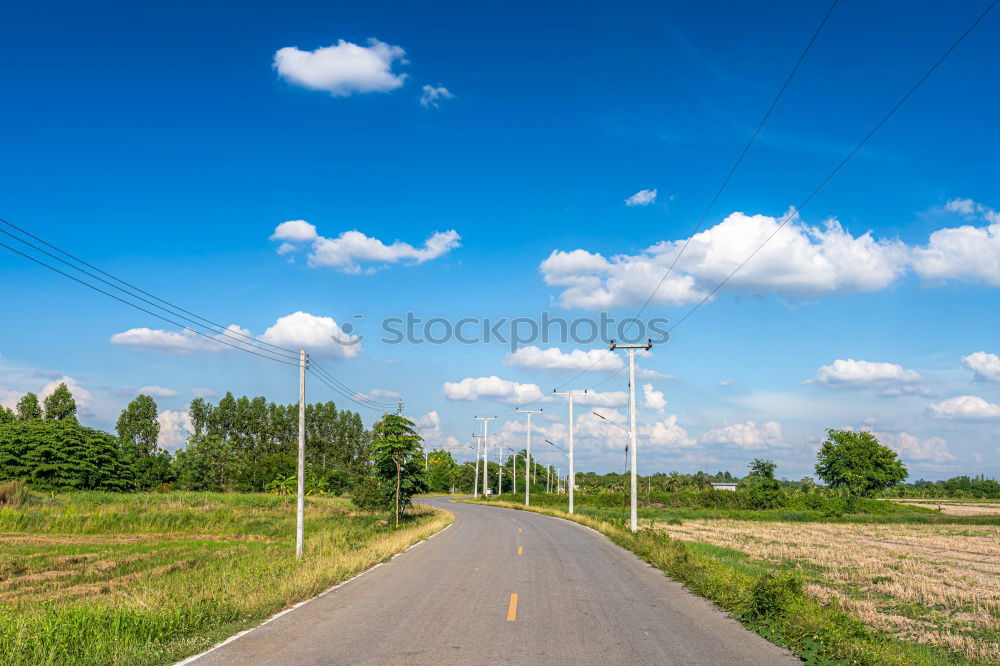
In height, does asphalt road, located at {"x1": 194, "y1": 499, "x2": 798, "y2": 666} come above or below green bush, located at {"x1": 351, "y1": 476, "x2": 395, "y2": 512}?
above

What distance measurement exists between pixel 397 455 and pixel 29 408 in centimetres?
8216

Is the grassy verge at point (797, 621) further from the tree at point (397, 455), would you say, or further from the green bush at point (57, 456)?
the green bush at point (57, 456)

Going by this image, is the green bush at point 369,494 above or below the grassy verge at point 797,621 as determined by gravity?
below

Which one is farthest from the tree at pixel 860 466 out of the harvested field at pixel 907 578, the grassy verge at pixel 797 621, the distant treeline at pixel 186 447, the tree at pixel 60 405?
the tree at pixel 60 405

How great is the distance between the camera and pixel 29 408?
305 feet

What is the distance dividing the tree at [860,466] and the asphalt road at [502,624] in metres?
88.7

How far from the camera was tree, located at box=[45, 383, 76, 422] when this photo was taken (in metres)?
92.6

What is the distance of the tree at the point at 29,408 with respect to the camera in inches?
3649

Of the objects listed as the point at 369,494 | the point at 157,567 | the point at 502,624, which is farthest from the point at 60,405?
the point at 502,624

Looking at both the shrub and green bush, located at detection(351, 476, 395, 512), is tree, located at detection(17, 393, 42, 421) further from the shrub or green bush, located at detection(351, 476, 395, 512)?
the shrub

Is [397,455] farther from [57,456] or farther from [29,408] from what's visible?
[29,408]

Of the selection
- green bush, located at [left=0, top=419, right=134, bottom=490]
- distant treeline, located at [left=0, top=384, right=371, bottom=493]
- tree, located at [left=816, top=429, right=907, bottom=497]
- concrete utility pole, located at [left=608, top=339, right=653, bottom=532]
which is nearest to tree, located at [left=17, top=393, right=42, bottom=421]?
distant treeline, located at [left=0, top=384, right=371, bottom=493]

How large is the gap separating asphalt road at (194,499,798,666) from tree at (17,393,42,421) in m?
98.1

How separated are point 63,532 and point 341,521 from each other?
1590 cm
